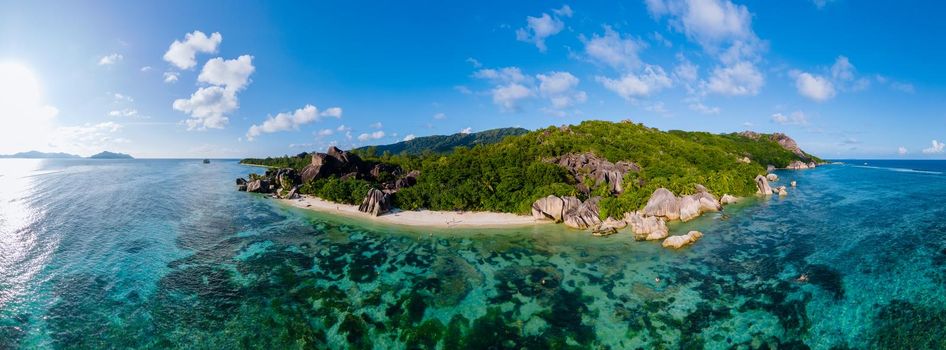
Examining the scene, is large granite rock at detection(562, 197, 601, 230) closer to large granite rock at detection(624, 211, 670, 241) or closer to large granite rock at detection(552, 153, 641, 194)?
large granite rock at detection(624, 211, 670, 241)

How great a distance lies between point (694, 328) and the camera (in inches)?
765

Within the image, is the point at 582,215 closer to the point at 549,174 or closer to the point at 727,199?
the point at 549,174

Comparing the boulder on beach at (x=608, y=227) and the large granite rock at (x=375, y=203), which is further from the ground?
the large granite rock at (x=375, y=203)

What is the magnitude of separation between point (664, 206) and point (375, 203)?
36126 mm

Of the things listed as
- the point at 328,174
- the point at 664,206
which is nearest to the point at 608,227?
the point at 664,206

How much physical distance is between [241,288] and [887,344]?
121 ft

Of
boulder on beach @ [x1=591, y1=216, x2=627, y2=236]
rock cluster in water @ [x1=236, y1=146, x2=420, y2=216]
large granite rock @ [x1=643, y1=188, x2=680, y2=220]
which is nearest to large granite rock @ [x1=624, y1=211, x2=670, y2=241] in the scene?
boulder on beach @ [x1=591, y1=216, x2=627, y2=236]

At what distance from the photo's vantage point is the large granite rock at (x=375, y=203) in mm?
48562

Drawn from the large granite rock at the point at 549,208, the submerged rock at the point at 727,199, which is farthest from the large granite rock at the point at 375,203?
the submerged rock at the point at 727,199

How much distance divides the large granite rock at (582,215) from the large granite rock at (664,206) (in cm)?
611

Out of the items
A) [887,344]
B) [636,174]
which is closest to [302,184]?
[636,174]

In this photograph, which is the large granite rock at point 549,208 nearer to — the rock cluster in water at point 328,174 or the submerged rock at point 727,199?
the submerged rock at point 727,199

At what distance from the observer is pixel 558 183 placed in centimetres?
5066

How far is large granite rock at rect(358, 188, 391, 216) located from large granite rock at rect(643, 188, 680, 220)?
32.7 metres
